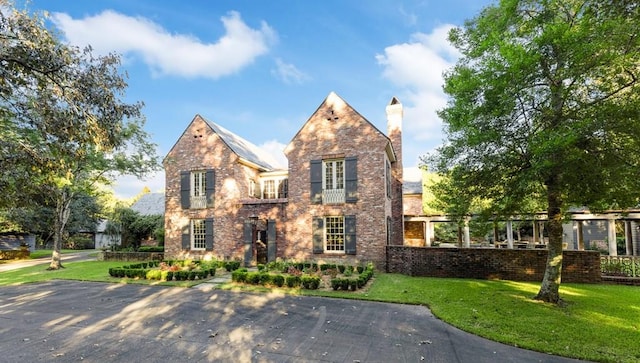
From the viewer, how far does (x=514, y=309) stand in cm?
840

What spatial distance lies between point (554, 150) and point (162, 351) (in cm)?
916

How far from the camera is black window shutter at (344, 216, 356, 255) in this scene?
50.3ft

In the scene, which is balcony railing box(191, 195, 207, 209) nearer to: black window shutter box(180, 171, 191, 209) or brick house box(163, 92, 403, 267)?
brick house box(163, 92, 403, 267)

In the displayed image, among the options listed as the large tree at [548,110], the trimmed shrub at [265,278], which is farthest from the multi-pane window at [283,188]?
the large tree at [548,110]

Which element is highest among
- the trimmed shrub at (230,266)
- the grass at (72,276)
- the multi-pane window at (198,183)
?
the multi-pane window at (198,183)

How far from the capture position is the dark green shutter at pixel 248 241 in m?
16.9

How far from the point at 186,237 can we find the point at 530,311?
55.4ft

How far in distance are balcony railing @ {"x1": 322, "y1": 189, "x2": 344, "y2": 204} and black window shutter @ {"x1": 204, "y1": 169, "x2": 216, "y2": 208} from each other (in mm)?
6767

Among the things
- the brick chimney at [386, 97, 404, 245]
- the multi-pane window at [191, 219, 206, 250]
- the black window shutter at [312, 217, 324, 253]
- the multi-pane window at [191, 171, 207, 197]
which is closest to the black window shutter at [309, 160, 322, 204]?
the black window shutter at [312, 217, 324, 253]

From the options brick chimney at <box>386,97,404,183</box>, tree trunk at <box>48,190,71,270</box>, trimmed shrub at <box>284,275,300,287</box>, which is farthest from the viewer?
brick chimney at <box>386,97,404,183</box>

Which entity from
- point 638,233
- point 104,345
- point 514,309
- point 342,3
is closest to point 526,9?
point 342,3

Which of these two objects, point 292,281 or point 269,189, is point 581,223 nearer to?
point 292,281

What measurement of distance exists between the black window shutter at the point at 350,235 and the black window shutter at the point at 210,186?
8.11 m

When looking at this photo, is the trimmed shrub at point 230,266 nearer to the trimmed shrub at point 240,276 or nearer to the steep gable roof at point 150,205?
the trimmed shrub at point 240,276
